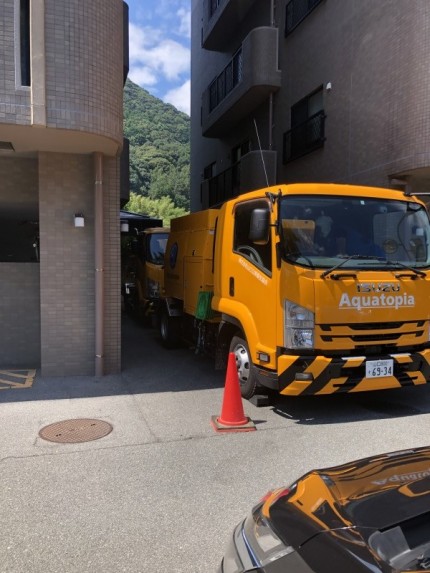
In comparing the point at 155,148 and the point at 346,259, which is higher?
the point at 155,148

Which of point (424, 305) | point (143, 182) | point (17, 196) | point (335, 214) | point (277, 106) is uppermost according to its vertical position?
point (143, 182)

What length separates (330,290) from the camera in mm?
5246

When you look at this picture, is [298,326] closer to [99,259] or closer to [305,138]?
[99,259]

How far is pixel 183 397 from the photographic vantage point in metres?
6.65

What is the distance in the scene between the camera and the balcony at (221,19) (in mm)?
15680

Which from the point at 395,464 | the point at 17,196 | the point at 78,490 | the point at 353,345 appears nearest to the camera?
the point at 395,464

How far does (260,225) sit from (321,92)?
8282 millimetres

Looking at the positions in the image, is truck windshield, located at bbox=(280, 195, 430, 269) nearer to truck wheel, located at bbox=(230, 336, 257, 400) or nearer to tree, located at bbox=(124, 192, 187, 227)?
truck wheel, located at bbox=(230, 336, 257, 400)

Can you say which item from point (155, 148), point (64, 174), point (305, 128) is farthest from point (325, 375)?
point (155, 148)

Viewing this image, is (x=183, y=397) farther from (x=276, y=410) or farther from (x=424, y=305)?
(x=424, y=305)

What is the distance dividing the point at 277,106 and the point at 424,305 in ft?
33.7

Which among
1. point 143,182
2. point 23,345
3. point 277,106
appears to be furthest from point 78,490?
point 143,182

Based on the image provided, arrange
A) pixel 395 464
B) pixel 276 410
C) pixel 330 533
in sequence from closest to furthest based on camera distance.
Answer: pixel 330 533 → pixel 395 464 → pixel 276 410

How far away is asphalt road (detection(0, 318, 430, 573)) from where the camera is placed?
125 inches
